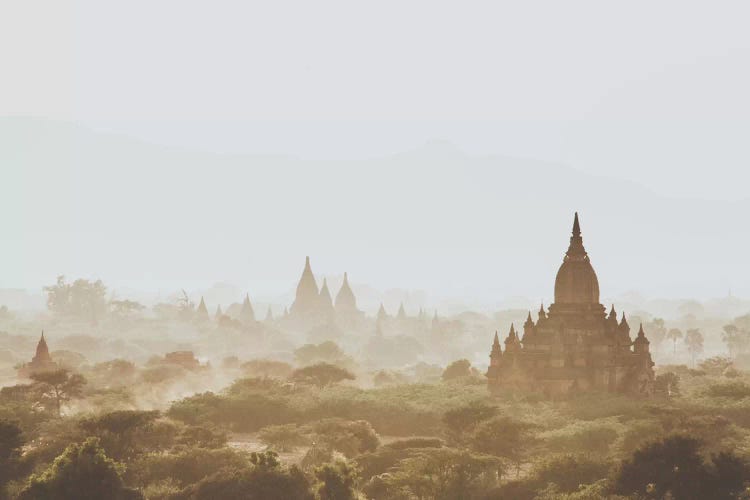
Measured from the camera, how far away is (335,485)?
1783 inches

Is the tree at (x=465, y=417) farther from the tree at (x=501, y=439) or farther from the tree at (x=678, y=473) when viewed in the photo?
the tree at (x=678, y=473)

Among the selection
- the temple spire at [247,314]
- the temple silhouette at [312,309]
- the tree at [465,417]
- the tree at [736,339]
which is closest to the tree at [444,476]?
the tree at [465,417]

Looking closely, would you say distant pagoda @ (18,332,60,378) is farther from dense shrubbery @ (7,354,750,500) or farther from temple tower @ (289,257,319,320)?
temple tower @ (289,257,319,320)

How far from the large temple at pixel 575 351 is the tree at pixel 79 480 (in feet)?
115

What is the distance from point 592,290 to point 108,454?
114 feet

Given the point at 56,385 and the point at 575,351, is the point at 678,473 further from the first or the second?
the point at 56,385

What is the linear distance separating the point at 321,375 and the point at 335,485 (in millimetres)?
45297

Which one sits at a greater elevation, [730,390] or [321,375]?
[730,390]

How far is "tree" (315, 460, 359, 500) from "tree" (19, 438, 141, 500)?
7018 millimetres

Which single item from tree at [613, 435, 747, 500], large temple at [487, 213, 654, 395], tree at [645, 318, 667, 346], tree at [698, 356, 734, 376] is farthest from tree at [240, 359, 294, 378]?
tree at [645, 318, 667, 346]

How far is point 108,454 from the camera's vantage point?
51062 mm

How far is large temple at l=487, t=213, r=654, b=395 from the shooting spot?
7244cm

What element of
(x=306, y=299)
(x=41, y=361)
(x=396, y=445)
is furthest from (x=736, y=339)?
(x=396, y=445)

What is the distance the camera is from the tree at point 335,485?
45188mm
